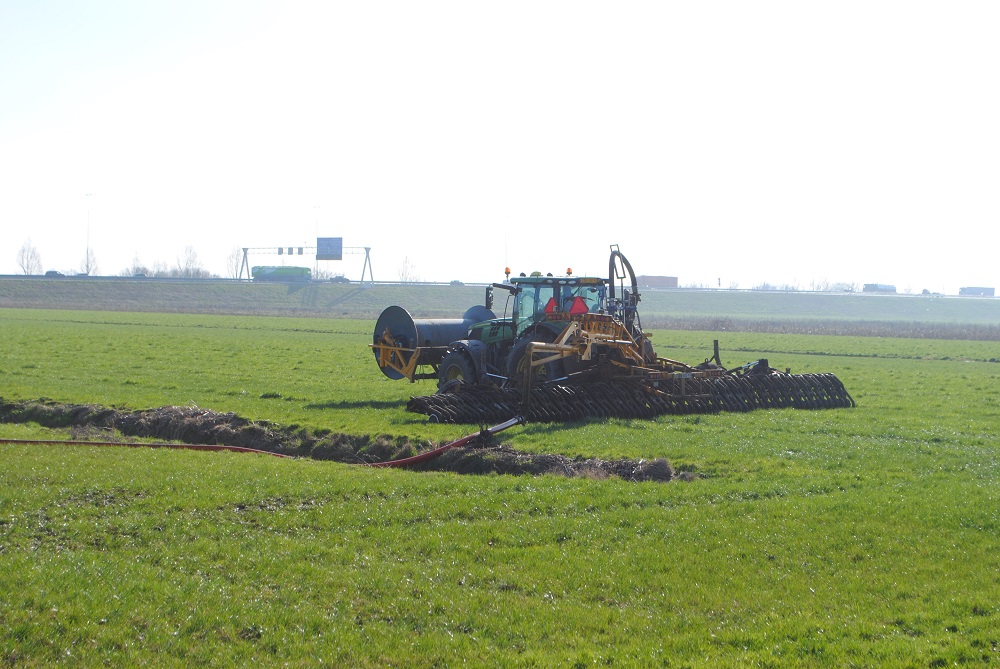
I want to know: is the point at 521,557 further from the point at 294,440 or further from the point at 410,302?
the point at 410,302

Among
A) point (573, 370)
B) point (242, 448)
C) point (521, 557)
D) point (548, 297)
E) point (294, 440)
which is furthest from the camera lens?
point (548, 297)

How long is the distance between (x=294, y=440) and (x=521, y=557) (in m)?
8.50

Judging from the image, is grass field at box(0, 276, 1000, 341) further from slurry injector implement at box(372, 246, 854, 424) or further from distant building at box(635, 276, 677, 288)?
slurry injector implement at box(372, 246, 854, 424)

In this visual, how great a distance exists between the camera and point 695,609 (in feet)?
26.5

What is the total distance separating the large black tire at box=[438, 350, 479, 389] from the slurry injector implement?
0.09 ft

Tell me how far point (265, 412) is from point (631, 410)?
7.11 m

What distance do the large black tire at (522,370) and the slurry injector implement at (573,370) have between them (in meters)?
0.03

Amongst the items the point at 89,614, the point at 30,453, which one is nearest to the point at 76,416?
the point at 30,453

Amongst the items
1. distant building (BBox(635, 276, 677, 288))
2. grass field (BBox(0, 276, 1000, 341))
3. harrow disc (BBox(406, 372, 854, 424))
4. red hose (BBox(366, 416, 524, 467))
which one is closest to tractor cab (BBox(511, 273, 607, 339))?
harrow disc (BBox(406, 372, 854, 424))

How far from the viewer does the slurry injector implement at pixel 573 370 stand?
18.3 m

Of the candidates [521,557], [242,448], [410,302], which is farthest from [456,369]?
[410,302]

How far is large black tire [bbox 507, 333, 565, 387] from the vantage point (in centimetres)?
1936

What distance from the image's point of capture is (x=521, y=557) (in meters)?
9.32

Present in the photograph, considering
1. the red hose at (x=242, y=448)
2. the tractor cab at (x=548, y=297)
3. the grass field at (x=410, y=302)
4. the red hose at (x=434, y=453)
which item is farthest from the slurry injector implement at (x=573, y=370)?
the grass field at (x=410, y=302)
